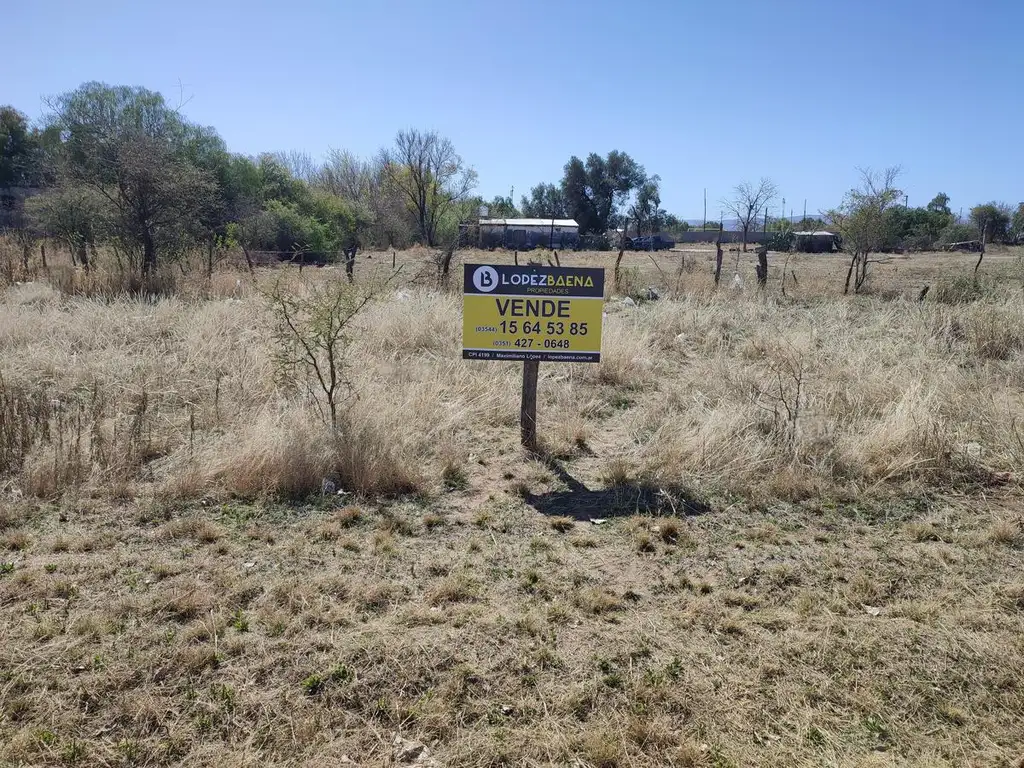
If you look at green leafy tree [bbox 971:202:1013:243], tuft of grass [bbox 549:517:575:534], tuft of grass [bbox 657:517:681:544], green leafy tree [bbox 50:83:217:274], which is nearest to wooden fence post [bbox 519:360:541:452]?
tuft of grass [bbox 549:517:575:534]

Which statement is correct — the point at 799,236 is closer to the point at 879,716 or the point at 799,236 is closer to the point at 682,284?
the point at 682,284

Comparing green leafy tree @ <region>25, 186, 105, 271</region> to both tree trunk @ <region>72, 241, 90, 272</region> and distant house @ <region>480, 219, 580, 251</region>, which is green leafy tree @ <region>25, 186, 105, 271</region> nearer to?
tree trunk @ <region>72, 241, 90, 272</region>

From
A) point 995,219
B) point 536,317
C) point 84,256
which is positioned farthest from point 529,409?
point 995,219

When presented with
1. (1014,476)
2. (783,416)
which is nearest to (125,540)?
(783,416)

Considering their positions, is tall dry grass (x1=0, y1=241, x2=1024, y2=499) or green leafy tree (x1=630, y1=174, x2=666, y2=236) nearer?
tall dry grass (x1=0, y1=241, x2=1024, y2=499)

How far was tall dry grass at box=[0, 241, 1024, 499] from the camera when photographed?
193 inches

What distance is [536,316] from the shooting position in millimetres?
5422

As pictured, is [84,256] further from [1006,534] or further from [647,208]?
Result: [647,208]

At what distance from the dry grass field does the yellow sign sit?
0.87 m

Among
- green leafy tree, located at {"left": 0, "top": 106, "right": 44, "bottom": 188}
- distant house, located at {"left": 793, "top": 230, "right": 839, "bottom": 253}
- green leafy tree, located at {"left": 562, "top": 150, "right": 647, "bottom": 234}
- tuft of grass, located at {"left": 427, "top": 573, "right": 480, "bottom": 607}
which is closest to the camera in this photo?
tuft of grass, located at {"left": 427, "top": 573, "right": 480, "bottom": 607}

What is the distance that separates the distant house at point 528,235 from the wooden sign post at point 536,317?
3070cm

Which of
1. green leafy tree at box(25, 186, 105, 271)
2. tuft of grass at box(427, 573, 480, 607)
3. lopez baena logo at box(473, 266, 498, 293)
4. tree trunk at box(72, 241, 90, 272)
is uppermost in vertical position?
green leafy tree at box(25, 186, 105, 271)

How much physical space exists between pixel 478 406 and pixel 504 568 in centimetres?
290

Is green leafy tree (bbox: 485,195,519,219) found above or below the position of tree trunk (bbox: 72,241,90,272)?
above
